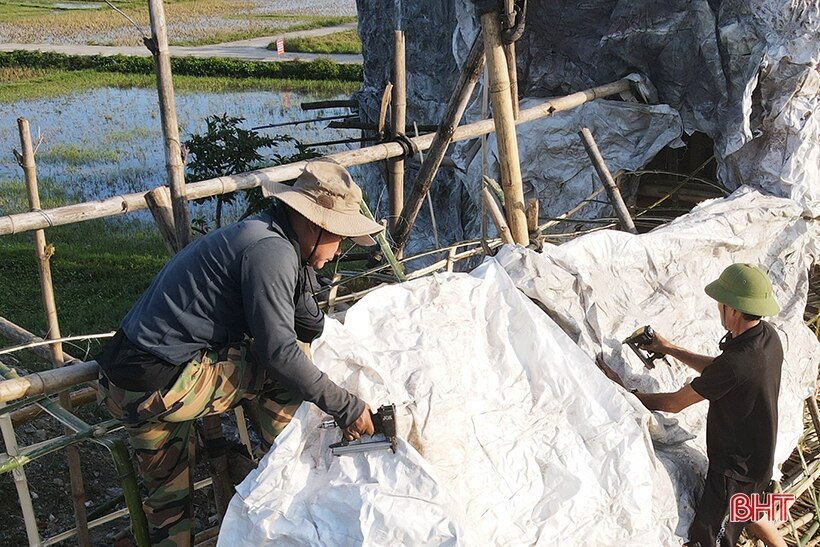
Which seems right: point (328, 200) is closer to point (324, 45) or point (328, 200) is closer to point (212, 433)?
point (212, 433)

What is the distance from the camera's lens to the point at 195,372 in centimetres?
265

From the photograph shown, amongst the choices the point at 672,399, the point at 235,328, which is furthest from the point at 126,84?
the point at 672,399

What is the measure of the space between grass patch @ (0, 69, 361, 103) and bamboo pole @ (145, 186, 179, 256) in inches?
594

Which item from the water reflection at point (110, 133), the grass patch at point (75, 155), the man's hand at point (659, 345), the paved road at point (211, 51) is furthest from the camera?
the paved road at point (211, 51)

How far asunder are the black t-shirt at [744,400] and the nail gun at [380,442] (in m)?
1.30

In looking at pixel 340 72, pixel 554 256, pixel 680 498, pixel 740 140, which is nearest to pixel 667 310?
pixel 554 256

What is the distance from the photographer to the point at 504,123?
4074mm

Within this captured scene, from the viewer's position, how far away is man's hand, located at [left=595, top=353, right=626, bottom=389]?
3.46 m

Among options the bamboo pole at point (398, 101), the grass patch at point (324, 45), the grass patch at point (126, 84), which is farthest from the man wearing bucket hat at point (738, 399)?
the grass patch at point (324, 45)

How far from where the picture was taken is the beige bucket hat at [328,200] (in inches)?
102

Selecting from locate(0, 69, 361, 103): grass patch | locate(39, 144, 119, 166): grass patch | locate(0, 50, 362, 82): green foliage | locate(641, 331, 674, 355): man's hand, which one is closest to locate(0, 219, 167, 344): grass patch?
locate(39, 144, 119, 166): grass patch

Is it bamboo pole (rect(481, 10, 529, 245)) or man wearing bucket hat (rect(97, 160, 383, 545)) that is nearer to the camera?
man wearing bucket hat (rect(97, 160, 383, 545))

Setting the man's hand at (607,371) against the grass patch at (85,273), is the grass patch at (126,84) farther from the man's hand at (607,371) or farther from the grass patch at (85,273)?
the man's hand at (607,371)

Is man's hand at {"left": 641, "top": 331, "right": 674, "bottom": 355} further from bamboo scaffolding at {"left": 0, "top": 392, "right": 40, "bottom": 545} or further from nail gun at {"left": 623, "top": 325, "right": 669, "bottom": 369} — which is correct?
bamboo scaffolding at {"left": 0, "top": 392, "right": 40, "bottom": 545}
